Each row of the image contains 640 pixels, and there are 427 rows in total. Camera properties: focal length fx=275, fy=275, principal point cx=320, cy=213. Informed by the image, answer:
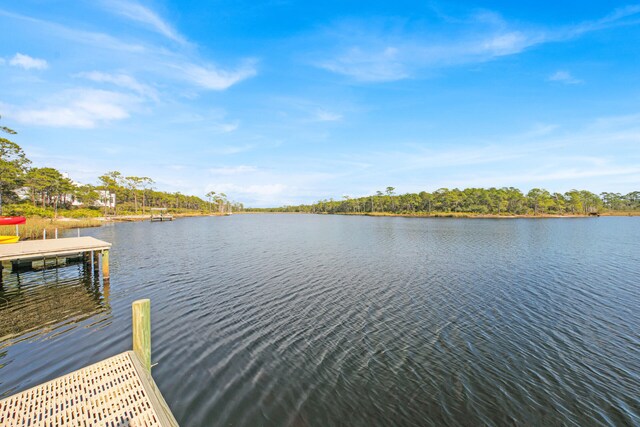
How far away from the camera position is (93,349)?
8922mm

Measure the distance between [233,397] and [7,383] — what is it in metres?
5.98

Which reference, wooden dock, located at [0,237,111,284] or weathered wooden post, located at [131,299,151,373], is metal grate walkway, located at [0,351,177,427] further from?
wooden dock, located at [0,237,111,284]

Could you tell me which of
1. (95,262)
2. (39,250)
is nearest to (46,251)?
(39,250)

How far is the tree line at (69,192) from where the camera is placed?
46.0 meters

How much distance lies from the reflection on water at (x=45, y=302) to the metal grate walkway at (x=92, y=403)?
6.43m

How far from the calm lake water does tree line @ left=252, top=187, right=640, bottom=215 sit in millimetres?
109548

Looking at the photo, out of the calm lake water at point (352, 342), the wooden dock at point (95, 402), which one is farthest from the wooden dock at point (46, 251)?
the wooden dock at point (95, 402)

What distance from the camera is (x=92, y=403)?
504 cm

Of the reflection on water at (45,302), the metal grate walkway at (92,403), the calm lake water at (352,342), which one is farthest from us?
the reflection on water at (45,302)

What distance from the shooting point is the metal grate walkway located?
182 inches

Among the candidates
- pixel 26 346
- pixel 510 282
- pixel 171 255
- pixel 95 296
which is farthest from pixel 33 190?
pixel 510 282

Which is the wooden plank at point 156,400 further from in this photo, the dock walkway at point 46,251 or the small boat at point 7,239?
the small boat at point 7,239

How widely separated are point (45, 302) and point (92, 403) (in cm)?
1223

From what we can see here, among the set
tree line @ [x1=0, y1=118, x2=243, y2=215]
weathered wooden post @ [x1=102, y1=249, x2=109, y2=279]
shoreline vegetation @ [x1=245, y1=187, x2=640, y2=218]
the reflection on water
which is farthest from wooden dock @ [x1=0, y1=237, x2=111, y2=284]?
shoreline vegetation @ [x1=245, y1=187, x2=640, y2=218]
